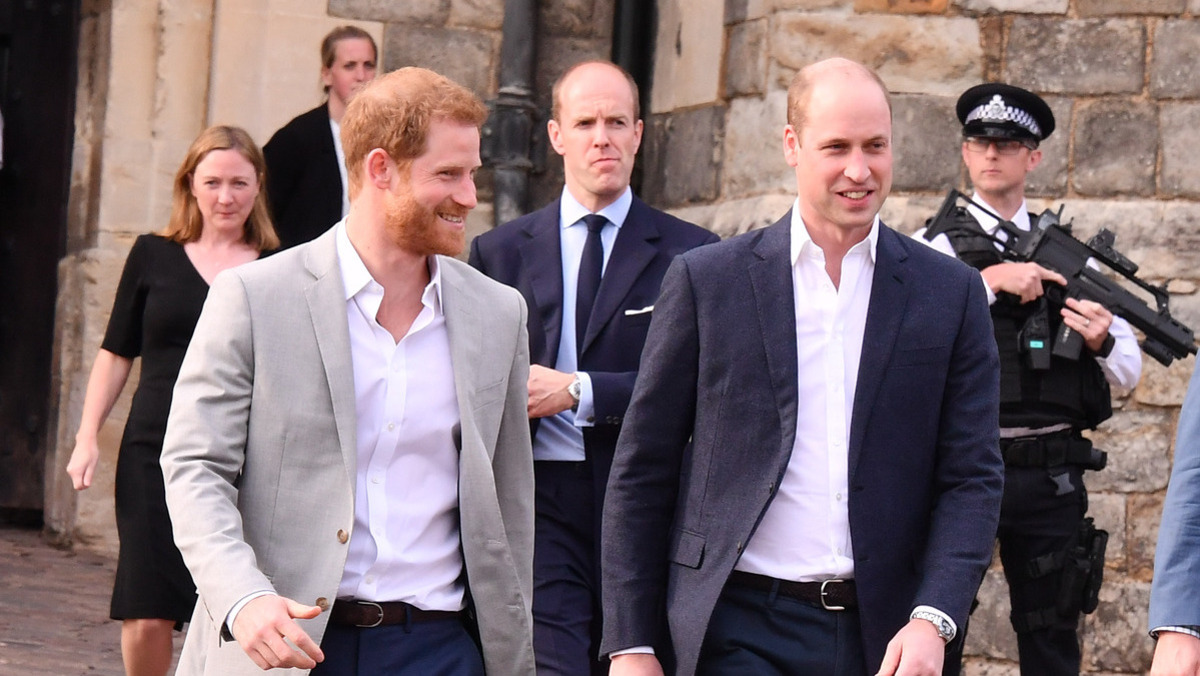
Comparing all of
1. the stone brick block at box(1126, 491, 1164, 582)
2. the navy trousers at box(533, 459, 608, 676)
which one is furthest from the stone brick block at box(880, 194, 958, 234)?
the navy trousers at box(533, 459, 608, 676)

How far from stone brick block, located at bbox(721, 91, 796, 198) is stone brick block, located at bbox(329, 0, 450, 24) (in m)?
1.58

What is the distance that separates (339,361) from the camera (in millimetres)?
3436

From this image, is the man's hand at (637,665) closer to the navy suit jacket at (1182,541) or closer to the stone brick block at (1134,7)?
the navy suit jacket at (1182,541)

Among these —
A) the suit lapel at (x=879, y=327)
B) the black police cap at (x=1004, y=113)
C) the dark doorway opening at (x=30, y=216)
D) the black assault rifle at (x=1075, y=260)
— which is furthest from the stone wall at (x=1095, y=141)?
the dark doorway opening at (x=30, y=216)

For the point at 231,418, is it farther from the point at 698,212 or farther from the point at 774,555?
the point at 698,212

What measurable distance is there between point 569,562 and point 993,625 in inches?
100

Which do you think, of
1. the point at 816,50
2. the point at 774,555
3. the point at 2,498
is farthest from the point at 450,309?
the point at 2,498

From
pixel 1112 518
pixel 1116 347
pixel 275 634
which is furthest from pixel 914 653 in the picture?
pixel 1112 518

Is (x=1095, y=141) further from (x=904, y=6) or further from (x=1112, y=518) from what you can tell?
(x=1112, y=518)

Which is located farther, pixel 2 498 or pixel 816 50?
pixel 2 498

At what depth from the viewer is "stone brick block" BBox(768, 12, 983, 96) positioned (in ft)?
23.7

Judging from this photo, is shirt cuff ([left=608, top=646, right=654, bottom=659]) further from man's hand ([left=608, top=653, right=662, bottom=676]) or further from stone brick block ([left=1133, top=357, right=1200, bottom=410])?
stone brick block ([left=1133, top=357, right=1200, bottom=410])

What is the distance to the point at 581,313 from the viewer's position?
5.38 meters

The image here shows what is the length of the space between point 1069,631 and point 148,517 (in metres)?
3.04
